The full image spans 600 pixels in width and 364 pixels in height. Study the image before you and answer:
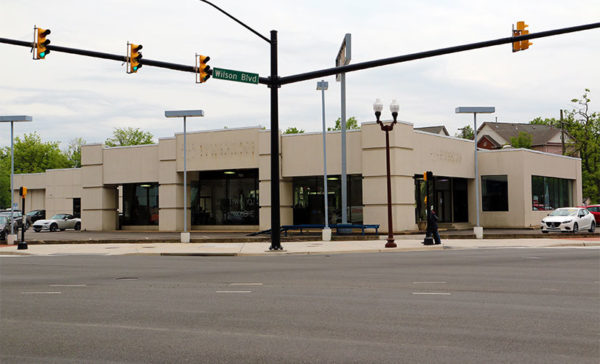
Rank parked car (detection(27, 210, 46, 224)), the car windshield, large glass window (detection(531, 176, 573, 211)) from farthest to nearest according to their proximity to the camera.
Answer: parked car (detection(27, 210, 46, 224)) → large glass window (detection(531, 176, 573, 211)) → the car windshield

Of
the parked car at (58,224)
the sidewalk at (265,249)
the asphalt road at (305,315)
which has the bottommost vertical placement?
the sidewalk at (265,249)

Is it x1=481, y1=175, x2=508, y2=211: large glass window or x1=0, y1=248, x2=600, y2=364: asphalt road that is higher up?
x1=481, y1=175, x2=508, y2=211: large glass window

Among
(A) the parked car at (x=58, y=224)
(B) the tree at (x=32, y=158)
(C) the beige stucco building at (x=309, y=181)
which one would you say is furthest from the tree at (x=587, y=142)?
(B) the tree at (x=32, y=158)

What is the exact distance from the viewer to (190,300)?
425 inches

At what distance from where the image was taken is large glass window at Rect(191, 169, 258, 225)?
4047 centimetres

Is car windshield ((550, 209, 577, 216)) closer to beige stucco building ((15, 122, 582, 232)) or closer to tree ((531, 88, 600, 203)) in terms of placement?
beige stucco building ((15, 122, 582, 232))

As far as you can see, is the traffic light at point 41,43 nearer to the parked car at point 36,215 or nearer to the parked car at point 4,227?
the parked car at point 4,227

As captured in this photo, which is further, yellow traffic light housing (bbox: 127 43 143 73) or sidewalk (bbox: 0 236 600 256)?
sidewalk (bbox: 0 236 600 256)

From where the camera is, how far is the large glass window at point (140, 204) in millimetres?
43750

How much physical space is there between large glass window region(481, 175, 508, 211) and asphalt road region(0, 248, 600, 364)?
968 inches

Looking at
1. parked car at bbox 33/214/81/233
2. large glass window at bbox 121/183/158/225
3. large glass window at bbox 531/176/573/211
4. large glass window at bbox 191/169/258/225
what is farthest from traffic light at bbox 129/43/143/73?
parked car at bbox 33/214/81/233

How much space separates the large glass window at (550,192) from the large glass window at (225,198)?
1813 centimetres

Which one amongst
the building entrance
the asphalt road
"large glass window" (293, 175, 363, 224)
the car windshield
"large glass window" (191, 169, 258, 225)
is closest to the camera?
the asphalt road

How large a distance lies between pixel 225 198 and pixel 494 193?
57.3 feet
